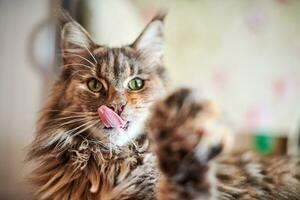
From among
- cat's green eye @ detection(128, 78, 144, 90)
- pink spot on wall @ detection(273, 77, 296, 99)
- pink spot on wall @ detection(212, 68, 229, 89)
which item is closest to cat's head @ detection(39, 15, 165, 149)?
cat's green eye @ detection(128, 78, 144, 90)

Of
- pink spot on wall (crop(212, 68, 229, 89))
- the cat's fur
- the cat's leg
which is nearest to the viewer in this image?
the cat's leg

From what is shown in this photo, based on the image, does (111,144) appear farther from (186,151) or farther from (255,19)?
(255,19)

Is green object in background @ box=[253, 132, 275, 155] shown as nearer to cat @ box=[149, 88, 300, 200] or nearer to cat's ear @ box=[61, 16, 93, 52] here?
cat @ box=[149, 88, 300, 200]

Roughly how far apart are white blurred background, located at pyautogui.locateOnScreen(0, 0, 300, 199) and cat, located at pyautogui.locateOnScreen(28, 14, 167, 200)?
63 mm

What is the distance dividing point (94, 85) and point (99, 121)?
58mm

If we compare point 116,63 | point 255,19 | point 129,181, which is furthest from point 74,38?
point 255,19

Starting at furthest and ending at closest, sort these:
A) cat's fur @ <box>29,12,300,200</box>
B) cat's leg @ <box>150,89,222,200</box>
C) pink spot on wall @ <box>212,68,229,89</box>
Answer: pink spot on wall @ <box>212,68,229,89</box> → cat's fur @ <box>29,12,300,200</box> → cat's leg @ <box>150,89,222,200</box>

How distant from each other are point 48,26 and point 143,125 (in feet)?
1.12

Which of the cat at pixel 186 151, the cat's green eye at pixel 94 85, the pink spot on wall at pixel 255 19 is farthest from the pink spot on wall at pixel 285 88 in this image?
the cat's green eye at pixel 94 85

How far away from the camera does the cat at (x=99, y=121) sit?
1.82ft

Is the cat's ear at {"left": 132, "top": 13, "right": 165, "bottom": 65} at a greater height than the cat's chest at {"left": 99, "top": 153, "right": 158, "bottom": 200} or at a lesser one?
greater

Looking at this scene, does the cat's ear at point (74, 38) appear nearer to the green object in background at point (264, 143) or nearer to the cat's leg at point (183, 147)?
the cat's leg at point (183, 147)

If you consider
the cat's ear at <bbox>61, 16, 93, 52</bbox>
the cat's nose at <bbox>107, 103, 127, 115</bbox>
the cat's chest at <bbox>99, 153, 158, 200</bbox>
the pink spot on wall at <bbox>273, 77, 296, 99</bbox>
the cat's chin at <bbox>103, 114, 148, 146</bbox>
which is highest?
the cat's ear at <bbox>61, 16, 93, 52</bbox>

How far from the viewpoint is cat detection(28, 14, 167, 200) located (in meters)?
0.55
